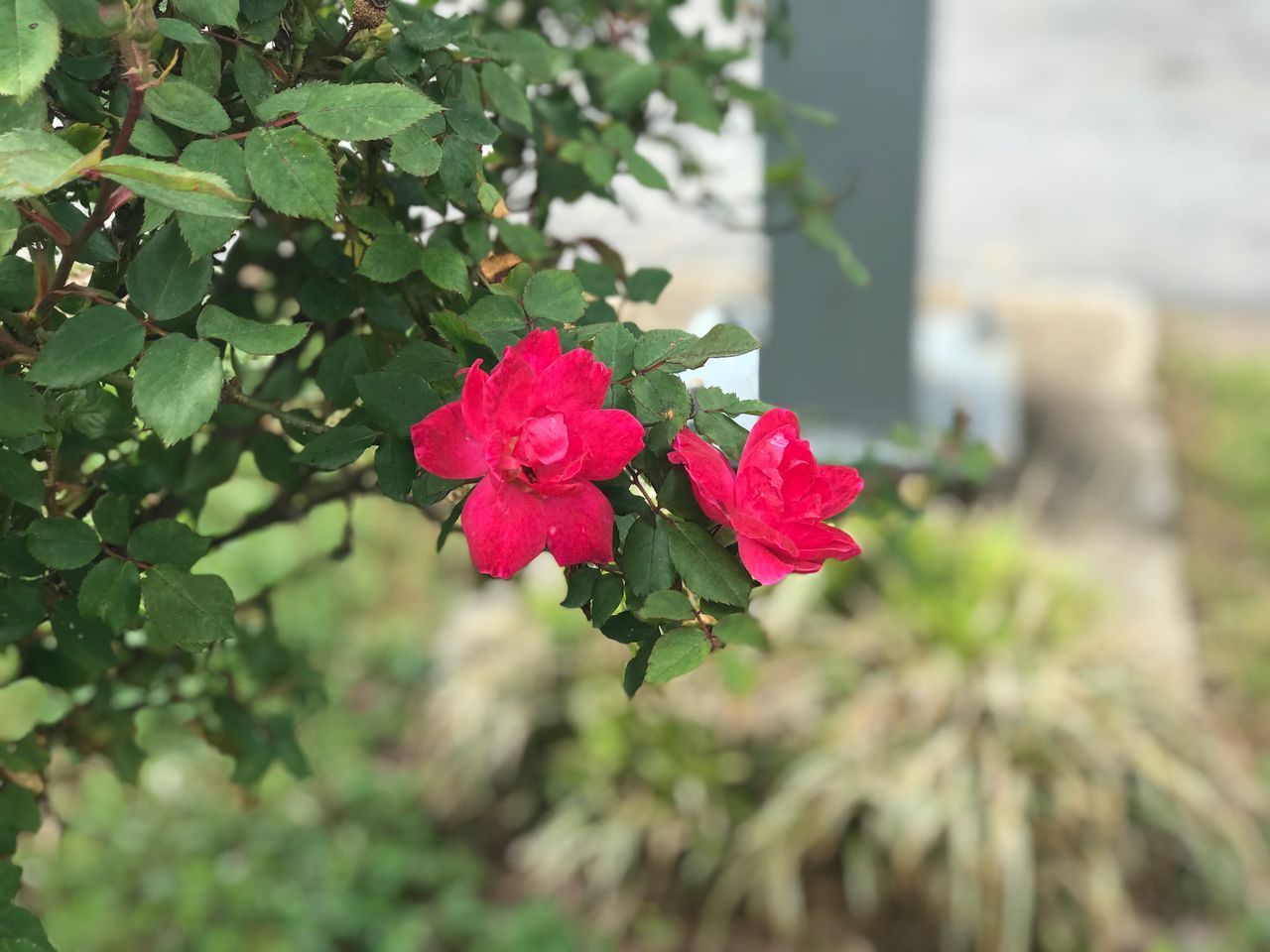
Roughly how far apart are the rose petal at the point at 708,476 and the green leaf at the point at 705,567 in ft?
0.04

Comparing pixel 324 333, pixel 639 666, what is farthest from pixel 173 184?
pixel 324 333

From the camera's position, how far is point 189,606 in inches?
21.7

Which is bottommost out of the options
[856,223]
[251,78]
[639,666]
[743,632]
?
[856,223]

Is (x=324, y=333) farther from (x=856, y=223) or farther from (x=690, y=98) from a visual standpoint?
(x=856, y=223)

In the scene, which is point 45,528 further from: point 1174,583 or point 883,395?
point 1174,583

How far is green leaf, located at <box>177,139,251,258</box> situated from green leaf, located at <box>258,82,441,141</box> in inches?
0.8

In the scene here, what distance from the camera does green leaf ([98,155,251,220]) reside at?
0.40m

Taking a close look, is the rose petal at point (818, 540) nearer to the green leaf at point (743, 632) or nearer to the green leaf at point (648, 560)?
the green leaf at point (648, 560)

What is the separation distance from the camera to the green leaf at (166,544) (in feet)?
1.89

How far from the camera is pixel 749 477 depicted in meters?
0.47

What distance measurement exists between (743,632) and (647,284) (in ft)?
0.73

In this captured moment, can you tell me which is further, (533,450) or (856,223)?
(856,223)

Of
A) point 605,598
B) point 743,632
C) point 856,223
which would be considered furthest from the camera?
point 856,223

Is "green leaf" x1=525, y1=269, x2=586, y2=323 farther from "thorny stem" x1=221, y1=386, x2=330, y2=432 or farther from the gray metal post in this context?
the gray metal post
